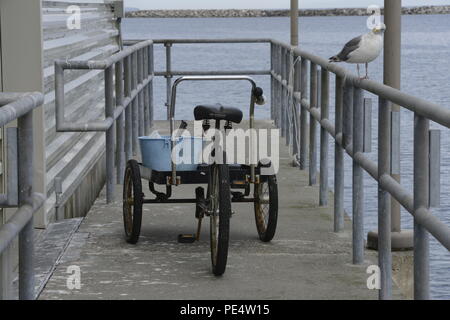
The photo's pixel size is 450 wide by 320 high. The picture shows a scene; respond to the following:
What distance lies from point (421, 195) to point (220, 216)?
5.91ft

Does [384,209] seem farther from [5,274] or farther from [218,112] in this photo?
[5,274]

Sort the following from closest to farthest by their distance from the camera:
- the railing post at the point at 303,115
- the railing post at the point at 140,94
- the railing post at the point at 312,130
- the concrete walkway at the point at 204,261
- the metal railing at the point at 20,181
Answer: the metal railing at the point at 20,181 → the concrete walkway at the point at 204,261 → the railing post at the point at 312,130 → the railing post at the point at 303,115 → the railing post at the point at 140,94

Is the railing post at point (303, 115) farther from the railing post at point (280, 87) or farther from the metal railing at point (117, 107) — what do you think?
the railing post at point (280, 87)

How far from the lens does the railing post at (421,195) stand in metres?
5.08

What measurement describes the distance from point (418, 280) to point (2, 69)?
3.74m

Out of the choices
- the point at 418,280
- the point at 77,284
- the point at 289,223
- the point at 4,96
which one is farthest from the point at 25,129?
the point at 289,223

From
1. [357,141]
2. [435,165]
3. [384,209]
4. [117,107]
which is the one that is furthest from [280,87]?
[435,165]

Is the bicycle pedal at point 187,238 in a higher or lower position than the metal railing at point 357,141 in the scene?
lower

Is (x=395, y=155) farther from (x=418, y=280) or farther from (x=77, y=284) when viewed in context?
(x=77, y=284)

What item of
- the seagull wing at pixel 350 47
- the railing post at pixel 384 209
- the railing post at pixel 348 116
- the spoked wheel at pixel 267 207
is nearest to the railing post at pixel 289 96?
the spoked wheel at pixel 267 207

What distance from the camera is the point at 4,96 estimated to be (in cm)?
494

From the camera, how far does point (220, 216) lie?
6746 millimetres

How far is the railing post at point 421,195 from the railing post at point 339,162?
7.77 ft

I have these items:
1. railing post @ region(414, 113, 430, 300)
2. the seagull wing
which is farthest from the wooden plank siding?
railing post @ region(414, 113, 430, 300)
